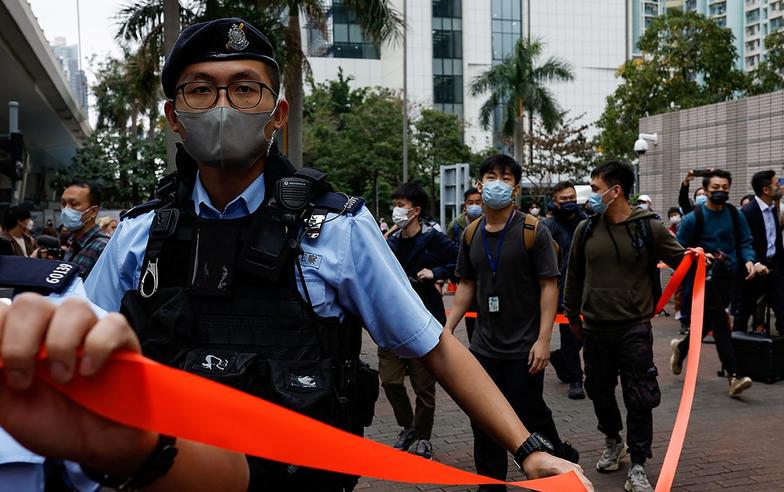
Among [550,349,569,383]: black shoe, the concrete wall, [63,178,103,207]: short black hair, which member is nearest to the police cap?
[63,178,103,207]: short black hair

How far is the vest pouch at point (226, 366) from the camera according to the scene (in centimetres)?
184

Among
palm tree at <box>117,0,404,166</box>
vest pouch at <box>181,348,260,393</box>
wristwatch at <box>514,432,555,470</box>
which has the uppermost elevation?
palm tree at <box>117,0,404,166</box>

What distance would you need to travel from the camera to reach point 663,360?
9.59 metres

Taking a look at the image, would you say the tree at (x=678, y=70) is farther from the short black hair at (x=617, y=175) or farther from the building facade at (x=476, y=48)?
the building facade at (x=476, y=48)

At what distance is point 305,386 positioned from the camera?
1871 millimetres

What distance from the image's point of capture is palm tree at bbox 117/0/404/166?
14625 mm

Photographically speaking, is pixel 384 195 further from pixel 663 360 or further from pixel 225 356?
pixel 225 356

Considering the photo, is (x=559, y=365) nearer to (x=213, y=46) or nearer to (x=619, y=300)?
(x=619, y=300)

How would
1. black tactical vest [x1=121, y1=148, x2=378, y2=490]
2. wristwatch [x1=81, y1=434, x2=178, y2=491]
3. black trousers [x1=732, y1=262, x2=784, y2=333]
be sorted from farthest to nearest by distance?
black trousers [x1=732, y1=262, x2=784, y2=333], black tactical vest [x1=121, y1=148, x2=378, y2=490], wristwatch [x1=81, y1=434, x2=178, y2=491]

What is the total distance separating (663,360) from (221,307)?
8.58 metres

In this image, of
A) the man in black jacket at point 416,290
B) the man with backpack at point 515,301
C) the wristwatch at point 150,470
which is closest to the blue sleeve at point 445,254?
the man in black jacket at point 416,290

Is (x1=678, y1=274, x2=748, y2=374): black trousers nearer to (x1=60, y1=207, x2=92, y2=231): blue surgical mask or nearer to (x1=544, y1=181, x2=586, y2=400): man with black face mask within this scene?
(x1=544, y1=181, x2=586, y2=400): man with black face mask

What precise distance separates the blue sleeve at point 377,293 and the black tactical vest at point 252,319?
0.08 metres

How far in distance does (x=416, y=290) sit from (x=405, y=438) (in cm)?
116
